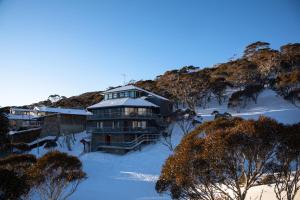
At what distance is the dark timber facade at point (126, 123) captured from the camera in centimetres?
4634

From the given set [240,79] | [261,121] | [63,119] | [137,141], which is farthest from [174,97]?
[261,121]

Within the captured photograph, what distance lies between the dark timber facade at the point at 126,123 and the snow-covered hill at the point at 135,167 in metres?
2.01

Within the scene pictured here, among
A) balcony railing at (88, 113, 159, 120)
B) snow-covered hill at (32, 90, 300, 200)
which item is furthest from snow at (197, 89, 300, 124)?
balcony railing at (88, 113, 159, 120)

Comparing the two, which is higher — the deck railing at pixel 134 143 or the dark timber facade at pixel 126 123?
the dark timber facade at pixel 126 123

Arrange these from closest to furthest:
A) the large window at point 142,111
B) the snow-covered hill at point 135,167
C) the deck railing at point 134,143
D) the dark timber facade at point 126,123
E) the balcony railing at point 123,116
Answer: the snow-covered hill at point 135,167 → the deck railing at point 134,143 → the dark timber facade at point 126,123 → the balcony railing at point 123,116 → the large window at point 142,111

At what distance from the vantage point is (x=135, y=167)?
38.0 metres

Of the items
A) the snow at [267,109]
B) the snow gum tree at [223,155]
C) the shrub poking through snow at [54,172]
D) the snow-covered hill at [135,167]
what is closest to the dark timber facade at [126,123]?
the snow-covered hill at [135,167]

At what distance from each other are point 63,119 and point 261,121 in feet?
167

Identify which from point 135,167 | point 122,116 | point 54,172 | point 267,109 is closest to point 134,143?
point 122,116

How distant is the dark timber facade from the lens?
1825 inches

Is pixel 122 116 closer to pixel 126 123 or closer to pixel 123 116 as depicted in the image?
pixel 123 116

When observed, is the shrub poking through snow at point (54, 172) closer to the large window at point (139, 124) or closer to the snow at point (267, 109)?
the large window at point (139, 124)

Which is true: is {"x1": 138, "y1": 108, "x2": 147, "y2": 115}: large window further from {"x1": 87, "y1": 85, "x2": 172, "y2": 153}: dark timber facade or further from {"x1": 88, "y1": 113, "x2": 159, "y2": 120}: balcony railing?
{"x1": 88, "y1": 113, "x2": 159, "y2": 120}: balcony railing

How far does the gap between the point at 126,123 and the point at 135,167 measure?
11463mm
